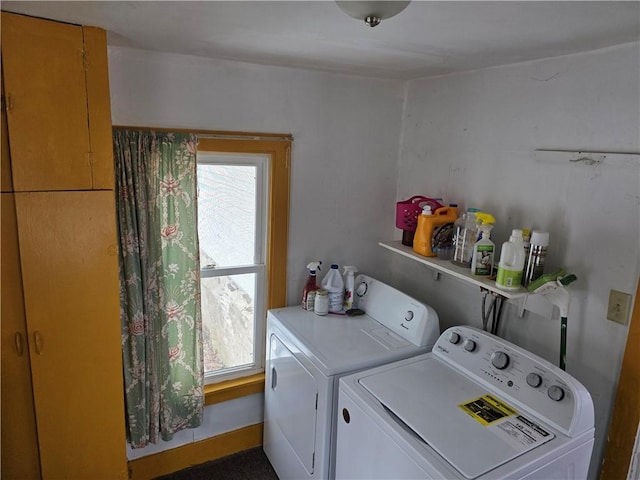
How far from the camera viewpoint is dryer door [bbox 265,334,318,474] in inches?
79.1

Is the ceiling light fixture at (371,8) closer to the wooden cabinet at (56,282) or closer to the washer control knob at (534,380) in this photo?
the wooden cabinet at (56,282)

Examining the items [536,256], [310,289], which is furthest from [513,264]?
[310,289]

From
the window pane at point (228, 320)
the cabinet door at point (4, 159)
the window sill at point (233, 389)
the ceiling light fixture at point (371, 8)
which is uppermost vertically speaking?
the ceiling light fixture at point (371, 8)

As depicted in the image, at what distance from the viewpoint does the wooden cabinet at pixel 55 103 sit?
150 cm

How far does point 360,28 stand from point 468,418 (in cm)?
141

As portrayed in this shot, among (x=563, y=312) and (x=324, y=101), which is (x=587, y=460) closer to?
(x=563, y=312)

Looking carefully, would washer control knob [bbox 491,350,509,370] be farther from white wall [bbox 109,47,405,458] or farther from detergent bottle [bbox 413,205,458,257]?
white wall [bbox 109,47,405,458]

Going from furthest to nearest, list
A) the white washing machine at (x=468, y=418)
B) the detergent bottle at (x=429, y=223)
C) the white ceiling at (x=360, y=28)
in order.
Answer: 1. the detergent bottle at (x=429, y=223)
2. the white washing machine at (x=468, y=418)
3. the white ceiling at (x=360, y=28)

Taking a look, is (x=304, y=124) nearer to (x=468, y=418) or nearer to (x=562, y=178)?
(x=562, y=178)

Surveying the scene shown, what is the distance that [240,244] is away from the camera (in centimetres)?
242

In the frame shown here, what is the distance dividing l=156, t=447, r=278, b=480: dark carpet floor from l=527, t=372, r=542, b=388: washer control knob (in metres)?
1.51

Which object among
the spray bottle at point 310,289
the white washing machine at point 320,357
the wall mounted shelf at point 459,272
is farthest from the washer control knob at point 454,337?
the spray bottle at point 310,289

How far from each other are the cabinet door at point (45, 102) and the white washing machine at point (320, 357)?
1213 millimetres

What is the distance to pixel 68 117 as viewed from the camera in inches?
62.8
